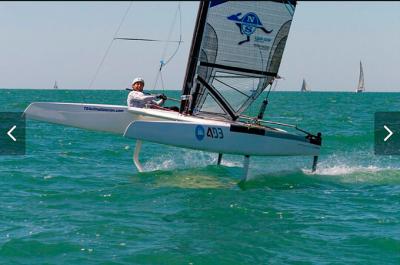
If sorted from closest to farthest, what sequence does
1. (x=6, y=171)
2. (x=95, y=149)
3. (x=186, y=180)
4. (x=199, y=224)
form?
(x=199, y=224) → (x=186, y=180) → (x=6, y=171) → (x=95, y=149)

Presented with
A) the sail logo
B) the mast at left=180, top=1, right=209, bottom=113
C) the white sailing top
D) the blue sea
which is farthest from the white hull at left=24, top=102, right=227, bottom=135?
the sail logo

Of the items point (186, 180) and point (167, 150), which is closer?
point (186, 180)

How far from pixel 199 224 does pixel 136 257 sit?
5.36 ft

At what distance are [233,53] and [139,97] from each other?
1.94 m

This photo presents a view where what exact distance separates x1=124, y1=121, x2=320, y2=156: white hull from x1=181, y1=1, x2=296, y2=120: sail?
3.99 feet

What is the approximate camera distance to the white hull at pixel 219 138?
1046cm

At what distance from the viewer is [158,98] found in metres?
12.2

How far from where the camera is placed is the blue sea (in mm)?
6758

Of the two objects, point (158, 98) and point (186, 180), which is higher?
point (158, 98)

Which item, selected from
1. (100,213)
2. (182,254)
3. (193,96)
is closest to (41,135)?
(193,96)

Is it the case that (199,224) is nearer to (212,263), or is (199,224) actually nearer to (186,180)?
(212,263)

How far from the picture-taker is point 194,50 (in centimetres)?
1170

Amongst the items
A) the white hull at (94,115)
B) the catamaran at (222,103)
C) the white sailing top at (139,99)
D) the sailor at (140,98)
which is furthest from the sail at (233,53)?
the white hull at (94,115)

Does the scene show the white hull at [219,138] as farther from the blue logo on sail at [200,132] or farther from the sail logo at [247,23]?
the sail logo at [247,23]
